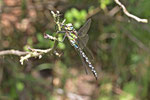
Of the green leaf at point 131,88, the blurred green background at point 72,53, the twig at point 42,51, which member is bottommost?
the twig at point 42,51

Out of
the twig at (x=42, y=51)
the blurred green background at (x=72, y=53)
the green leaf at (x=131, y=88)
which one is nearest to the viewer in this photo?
the twig at (x=42, y=51)

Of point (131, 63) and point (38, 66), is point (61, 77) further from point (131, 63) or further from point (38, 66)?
point (131, 63)

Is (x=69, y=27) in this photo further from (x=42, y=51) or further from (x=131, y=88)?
(x=131, y=88)

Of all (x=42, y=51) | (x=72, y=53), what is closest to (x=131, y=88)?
(x=72, y=53)

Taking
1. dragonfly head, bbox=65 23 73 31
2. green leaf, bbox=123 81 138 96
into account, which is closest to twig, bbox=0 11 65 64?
dragonfly head, bbox=65 23 73 31

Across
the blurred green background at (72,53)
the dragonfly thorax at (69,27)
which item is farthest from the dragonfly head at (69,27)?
the blurred green background at (72,53)

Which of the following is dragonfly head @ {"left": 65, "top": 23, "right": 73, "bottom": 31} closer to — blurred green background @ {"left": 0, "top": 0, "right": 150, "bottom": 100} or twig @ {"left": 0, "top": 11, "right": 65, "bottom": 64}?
twig @ {"left": 0, "top": 11, "right": 65, "bottom": 64}

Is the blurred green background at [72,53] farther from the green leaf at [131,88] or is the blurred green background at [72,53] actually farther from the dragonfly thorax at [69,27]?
the dragonfly thorax at [69,27]

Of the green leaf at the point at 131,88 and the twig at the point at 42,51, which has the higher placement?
the green leaf at the point at 131,88
